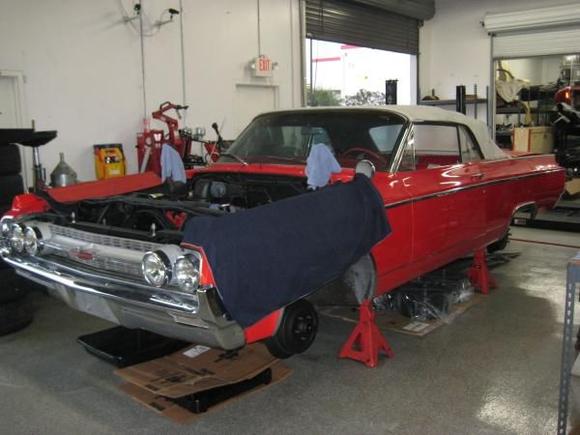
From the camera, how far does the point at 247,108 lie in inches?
306

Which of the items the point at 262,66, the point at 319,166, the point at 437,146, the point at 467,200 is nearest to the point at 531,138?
the point at 262,66

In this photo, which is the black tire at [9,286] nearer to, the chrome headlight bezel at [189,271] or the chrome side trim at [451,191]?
the chrome headlight bezel at [189,271]

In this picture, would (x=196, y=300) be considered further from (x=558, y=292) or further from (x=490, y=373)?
(x=558, y=292)

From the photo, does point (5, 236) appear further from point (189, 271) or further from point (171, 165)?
point (189, 271)

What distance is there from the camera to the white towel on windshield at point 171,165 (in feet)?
12.2

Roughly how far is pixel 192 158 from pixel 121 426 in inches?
154

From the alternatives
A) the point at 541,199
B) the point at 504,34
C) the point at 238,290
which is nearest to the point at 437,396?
the point at 238,290

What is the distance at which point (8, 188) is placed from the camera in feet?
13.5

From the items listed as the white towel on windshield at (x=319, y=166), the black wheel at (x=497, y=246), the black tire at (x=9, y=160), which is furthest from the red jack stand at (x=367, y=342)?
the black wheel at (x=497, y=246)

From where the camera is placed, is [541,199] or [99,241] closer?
[99,241]

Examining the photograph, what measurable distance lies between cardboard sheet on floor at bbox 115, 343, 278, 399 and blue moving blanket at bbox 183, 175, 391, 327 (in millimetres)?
663

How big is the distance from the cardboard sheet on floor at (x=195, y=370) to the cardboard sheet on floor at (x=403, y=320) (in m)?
1.02

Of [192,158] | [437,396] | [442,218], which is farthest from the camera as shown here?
[192,158]

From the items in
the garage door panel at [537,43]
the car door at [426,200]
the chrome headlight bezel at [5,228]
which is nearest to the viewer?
the chrome headlight bezel at [5,228]
